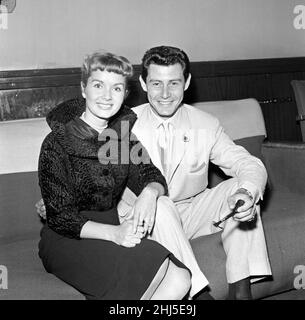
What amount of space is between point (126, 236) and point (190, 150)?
68 centimetres

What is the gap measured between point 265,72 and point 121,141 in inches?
63.2

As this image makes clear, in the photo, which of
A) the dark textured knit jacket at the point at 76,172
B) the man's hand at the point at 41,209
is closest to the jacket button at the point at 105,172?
the dark textured knit jacket at the point at 76,172

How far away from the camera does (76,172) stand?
6.15 feet

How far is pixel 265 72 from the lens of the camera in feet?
10.8

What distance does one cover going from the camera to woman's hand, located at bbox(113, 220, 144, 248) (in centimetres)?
169

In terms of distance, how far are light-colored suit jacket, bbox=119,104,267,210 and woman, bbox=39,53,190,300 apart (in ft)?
0.50

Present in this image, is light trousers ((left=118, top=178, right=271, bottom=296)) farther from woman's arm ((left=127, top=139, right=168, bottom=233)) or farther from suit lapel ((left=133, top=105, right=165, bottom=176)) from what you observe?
suit lapel ((left=133, top=105, right=165, bottom=176))

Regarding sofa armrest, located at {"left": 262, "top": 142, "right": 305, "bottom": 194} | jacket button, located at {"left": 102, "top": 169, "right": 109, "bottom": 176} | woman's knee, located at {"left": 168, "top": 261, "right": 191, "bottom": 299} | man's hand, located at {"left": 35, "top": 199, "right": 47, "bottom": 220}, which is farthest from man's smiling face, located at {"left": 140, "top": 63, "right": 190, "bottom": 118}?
sofa armrest, located at {"left": 262, "top": 142, "right": 305, "bottom": 194}

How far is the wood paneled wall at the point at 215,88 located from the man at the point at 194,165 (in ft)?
1.91

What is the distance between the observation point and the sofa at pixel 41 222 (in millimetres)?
1835

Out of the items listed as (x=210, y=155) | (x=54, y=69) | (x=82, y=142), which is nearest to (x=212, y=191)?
(x=210, y=155)

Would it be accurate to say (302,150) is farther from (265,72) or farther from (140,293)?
(140,293)

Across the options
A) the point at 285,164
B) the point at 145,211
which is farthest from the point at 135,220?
the point at 285,164

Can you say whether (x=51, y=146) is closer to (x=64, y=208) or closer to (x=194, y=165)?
(x=64, y=208)
